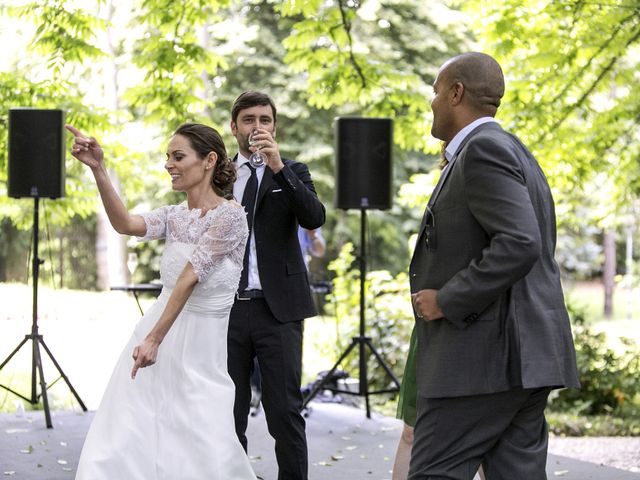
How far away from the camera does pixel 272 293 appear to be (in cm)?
384

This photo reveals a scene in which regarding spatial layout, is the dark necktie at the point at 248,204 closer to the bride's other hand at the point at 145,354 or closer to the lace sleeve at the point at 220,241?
the lace sleeve at the point at 220,241

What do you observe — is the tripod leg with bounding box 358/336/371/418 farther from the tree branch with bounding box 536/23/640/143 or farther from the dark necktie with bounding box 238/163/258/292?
the dark necktie with bounding box 238/163/258/292

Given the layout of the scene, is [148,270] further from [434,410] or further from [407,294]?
[434,410]

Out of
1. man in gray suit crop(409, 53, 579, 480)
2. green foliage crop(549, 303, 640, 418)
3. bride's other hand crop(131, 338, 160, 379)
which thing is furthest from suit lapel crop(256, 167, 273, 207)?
green foliage crop(549, 303, 640, 418)

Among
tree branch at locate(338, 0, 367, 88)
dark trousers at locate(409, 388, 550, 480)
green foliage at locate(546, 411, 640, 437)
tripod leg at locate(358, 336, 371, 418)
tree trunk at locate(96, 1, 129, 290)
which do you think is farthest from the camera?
tree trunk at locate(96, 1, 129, 290)

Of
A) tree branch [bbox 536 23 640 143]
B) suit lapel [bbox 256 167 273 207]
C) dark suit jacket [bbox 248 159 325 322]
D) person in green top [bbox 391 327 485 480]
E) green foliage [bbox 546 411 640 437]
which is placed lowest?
green foliage [bbox 546 411 640 437]

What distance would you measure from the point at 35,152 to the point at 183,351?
3359 mm

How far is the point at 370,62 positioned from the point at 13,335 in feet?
23.2

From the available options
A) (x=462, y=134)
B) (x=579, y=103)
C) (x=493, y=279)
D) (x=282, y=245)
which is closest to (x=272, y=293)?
(x=282, y=245)

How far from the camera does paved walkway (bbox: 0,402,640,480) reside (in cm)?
507

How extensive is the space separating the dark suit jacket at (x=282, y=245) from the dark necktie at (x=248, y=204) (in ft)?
0.08

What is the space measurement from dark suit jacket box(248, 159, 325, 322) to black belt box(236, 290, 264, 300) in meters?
0.03

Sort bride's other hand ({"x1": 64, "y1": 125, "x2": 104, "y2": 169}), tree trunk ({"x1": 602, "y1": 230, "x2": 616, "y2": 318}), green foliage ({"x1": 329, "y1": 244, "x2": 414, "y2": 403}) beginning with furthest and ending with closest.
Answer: tree trunk ({"x1": 602, "y1": 230, "x2": 616, "y2": 318}), green foliage ({"x1": 329, "y1": 244, "x2": 414, "y2": 403}), bride's other hand ({"x1": 64, "y1": 125, "x2": 104, "y2": 169})

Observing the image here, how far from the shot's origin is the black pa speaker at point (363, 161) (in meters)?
6.71
